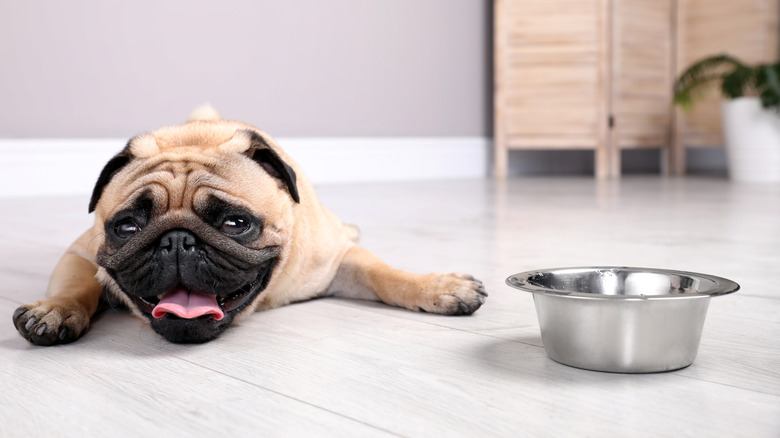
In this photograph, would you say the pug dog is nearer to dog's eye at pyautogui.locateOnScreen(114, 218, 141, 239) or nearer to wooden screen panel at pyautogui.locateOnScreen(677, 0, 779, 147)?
dog's eye at pyautogui.locateOnScreen(114, 218, 141, 239)

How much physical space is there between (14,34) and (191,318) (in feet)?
9.60

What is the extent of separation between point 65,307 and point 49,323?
0.06m

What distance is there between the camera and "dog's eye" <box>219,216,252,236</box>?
1.16m

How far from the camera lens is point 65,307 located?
1.22 meters

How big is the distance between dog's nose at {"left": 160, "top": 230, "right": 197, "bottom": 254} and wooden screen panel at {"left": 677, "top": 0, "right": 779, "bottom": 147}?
5492 mm

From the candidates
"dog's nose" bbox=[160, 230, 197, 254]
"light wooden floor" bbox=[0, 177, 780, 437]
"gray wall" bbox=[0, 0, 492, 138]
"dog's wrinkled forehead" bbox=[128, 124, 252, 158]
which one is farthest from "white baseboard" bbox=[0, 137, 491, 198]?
"dog's nose" bbox=[160, 230, 197, 254]

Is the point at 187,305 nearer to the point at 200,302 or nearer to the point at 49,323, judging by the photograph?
the point at 200,302

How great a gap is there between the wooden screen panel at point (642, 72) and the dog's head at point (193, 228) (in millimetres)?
4677

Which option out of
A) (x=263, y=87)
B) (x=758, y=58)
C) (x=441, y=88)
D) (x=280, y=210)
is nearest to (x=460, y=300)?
(x=280, y=210)

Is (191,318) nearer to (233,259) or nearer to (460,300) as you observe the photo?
(233,259)

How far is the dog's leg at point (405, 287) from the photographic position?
1336 millimetres

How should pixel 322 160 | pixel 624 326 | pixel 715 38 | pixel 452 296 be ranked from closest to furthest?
1. pixel 624 326
2. pixel 452 296
3. pixel 322 160
4. pixel 715 38

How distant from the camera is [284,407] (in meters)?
0.87

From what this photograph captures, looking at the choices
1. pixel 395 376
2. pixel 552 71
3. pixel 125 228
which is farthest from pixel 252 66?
pixel 395 376
